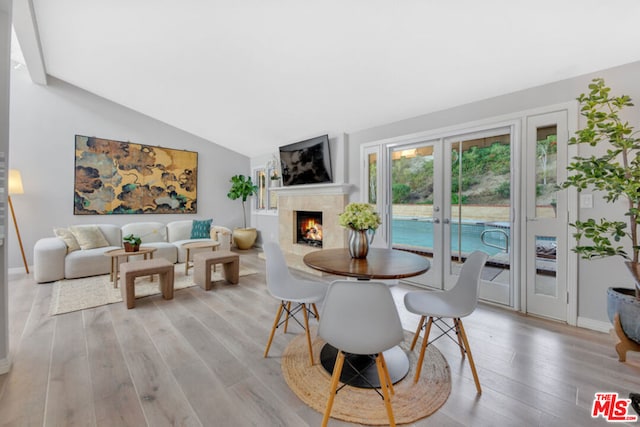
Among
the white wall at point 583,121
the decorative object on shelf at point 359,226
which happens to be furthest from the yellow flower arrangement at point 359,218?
the white wall at point 583,121

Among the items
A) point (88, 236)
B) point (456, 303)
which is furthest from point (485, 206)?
point (88, 236)

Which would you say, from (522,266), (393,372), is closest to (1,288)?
(393,372)

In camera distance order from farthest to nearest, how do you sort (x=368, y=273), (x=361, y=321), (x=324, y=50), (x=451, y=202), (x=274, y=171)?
(x=274, y=171) < (x=451, y=202) < (x=324, y=50) < (x=368, y=273) < (x=361, y=321)

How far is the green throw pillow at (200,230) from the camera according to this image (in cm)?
526

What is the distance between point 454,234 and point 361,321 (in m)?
2.55

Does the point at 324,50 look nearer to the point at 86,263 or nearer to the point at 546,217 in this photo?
the point at 546,217

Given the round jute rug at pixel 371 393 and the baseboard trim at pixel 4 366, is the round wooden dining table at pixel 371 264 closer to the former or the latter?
the round jute rug at pixel 371 393

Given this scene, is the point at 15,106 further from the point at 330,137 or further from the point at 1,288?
the point at 330,137

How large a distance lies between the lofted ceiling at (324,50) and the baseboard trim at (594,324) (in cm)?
225

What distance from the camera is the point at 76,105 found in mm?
4727

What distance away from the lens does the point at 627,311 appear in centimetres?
191

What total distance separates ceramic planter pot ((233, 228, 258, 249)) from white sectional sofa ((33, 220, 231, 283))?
824 millimetres

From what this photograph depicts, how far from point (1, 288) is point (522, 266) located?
439cm

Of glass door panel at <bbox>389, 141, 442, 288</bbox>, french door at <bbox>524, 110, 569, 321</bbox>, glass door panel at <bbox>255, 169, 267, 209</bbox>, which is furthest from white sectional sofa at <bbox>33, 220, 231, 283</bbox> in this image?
french door at <bbox>524, 110, 569, 321</bbox>
